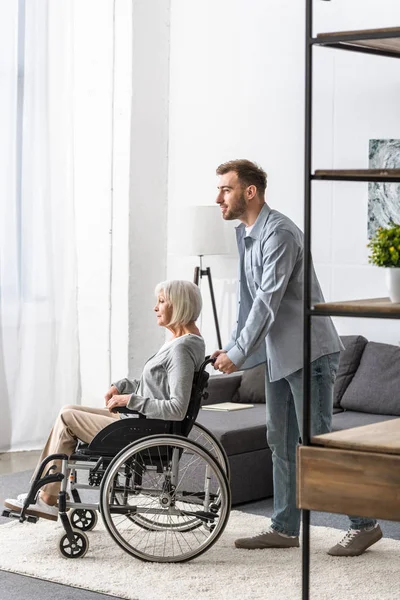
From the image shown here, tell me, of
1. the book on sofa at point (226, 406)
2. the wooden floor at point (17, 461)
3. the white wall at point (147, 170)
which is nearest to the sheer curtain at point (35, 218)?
the wooden floor at point (17, 461)

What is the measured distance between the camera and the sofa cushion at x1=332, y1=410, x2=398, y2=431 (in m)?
5.16

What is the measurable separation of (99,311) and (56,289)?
0.32 metres

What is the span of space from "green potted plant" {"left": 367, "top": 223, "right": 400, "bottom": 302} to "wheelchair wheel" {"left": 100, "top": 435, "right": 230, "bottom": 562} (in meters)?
1.27

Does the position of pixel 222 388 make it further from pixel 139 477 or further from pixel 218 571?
pixel 218 571

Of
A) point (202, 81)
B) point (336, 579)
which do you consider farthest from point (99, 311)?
point (336, 579)

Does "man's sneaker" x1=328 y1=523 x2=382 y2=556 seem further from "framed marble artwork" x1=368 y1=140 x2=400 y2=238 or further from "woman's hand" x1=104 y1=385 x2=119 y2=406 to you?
"framed marble artwork" x1=368 y1=140 x2=400 y2=238

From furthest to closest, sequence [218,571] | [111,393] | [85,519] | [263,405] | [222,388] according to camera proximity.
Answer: [222,388]
[263,405]
[85,519]
[111,393]
[218,571]

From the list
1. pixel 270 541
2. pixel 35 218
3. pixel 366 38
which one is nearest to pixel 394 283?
pixel 366 38

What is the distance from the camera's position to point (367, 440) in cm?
280

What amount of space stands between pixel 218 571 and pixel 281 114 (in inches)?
131

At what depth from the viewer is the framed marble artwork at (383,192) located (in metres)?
5.87

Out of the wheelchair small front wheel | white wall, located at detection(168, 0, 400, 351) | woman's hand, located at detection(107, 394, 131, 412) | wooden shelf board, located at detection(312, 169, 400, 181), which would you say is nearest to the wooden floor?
white wall, located at detection(168, 0, 400, 351)

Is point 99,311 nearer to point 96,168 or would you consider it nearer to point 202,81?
point 96,168

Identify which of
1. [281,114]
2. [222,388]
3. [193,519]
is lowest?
[193,519]
